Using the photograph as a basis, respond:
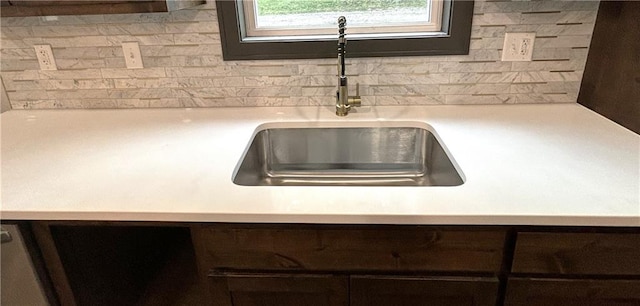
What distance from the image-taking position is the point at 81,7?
3.95ft

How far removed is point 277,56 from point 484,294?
3.49ft

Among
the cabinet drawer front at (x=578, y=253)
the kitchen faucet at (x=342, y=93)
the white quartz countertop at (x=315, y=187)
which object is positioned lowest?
the cabinet drawer front at (x=578, y=253)

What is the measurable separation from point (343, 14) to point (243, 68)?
1.46 feet

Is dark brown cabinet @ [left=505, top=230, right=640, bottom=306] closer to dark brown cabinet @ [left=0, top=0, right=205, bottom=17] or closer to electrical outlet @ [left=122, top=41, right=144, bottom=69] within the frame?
dark brown cabinet @ [left=0, top=0, right=205, bottom=17]


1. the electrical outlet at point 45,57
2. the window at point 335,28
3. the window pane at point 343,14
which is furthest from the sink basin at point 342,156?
the electrical outlet at point 45,57

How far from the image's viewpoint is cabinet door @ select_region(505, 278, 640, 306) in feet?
3.02

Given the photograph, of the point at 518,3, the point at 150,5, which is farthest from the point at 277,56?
the point at 518,3

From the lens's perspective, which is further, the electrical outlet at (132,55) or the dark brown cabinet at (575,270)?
the electrical outlet at (132,55)

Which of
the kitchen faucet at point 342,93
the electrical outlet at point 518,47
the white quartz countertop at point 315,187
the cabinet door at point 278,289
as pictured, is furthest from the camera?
the electrical outlet at point 518,47

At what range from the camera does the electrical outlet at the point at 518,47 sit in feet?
4.66

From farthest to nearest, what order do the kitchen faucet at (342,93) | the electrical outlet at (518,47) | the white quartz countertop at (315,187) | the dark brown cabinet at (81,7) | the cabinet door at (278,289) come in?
1. the electrical outlet at (518,47)
2. the kitchen faucet at (342,93)
3. the dark brown cabinet at (81,7)
4. the cabinet door at (278,289)
5. the white quartz countertop at (315,187)

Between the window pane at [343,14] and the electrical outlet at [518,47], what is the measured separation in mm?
255

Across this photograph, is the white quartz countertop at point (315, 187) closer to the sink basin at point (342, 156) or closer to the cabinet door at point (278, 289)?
the sink basin at point (342, 156)

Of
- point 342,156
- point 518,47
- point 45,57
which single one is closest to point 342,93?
point 342,156
